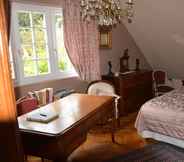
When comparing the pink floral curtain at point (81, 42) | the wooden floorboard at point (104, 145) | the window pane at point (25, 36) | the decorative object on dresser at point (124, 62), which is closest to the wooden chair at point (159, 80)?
the decorative object on dresser at point (124, 62)

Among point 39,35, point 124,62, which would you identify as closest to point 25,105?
point 39,35

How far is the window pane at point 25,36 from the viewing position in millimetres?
3285

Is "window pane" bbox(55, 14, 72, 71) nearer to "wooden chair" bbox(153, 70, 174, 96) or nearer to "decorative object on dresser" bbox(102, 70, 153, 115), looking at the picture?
"decorative object on dresser" bbox(102, 70, 153, 115)

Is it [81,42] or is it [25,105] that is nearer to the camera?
[25,105]

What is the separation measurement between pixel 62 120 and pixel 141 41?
11.3ft

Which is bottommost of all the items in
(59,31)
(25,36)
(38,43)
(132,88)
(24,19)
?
(132,88)

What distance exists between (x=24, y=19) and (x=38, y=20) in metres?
0.26

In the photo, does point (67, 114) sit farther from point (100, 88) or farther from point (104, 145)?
point (100, 88)

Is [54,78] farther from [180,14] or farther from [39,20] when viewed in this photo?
[180,14]

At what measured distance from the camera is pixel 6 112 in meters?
0.94

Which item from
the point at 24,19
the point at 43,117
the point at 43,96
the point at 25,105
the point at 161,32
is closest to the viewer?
the point at 43,117

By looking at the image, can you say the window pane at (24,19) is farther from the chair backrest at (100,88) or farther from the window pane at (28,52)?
the chair backrest at (100,88)

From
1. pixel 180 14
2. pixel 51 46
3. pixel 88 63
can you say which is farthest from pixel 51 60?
pixel 180 14

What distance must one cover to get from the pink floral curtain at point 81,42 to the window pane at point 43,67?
0.42 metres
